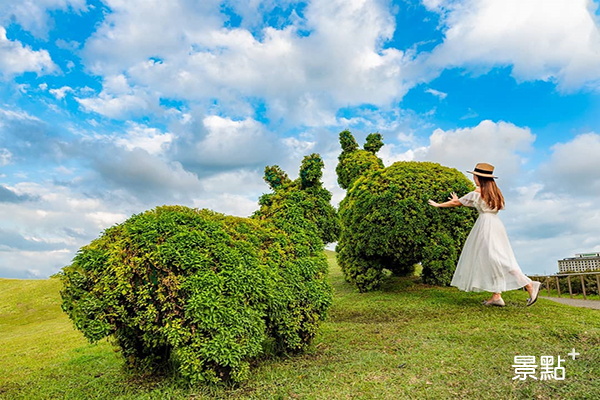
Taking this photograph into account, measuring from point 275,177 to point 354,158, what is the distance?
25.2ft

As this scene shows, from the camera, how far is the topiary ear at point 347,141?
49.0 feet

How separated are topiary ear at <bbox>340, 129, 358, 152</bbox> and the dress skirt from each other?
673cm

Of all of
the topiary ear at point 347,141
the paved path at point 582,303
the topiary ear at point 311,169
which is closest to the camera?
the topiary ear at point 311,169

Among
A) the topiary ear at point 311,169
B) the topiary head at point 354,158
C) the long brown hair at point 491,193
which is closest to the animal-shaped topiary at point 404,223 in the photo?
the topiary head at point 354,158

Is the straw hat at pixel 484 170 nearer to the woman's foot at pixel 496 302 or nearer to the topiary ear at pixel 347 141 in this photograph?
the woman's foot at pixel 496 302

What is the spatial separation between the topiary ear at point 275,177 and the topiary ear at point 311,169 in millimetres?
522

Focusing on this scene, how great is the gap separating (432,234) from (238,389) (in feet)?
25.1

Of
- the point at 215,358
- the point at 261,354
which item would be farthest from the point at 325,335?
the point at 215,358

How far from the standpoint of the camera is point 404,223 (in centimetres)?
1093

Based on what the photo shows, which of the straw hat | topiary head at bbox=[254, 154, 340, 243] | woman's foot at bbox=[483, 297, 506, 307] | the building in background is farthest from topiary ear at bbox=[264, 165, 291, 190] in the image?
the building in background

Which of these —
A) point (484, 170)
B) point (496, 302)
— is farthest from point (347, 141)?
point (496, 302)

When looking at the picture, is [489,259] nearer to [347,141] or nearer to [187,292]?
[187,292]

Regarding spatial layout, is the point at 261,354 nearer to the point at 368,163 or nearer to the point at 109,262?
the point at 109,262

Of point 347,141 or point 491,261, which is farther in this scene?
point 347,141
